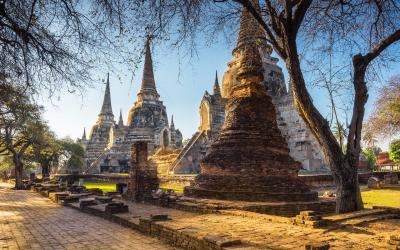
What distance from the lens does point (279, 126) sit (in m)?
25.9

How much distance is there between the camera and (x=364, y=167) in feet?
94.4

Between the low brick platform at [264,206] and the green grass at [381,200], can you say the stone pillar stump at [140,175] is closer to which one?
the low brick platform at [264,206]

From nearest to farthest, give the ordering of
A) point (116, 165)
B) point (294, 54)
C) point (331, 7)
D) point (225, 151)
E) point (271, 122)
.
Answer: point (294, 54) → point (331, 7) → point (225, 151) → point (271, 122) → point (116, 165)

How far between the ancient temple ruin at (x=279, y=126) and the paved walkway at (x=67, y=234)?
16908 millimetres

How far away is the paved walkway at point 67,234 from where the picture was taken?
5.60m

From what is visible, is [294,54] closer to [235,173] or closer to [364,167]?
[235,173]

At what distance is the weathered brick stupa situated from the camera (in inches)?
370

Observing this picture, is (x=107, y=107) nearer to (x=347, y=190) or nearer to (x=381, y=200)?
(x=381, y=200)

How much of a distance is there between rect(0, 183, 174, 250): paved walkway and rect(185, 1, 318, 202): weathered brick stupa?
350cm

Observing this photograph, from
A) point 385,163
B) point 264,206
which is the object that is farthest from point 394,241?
point 385,163

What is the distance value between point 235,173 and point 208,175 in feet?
3.14

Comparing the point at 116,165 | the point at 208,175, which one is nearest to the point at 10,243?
the point at 208,175

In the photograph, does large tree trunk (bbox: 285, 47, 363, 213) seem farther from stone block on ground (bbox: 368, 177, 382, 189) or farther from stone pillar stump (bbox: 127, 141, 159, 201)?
stone block on ground (bbox: 368, 177, 382, 189)

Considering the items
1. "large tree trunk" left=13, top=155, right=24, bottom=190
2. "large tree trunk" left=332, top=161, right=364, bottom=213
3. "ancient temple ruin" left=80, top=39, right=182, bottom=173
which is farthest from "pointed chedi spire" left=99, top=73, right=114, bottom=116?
"large tree trunk" left=332, top=161, right=364, bottom=213
